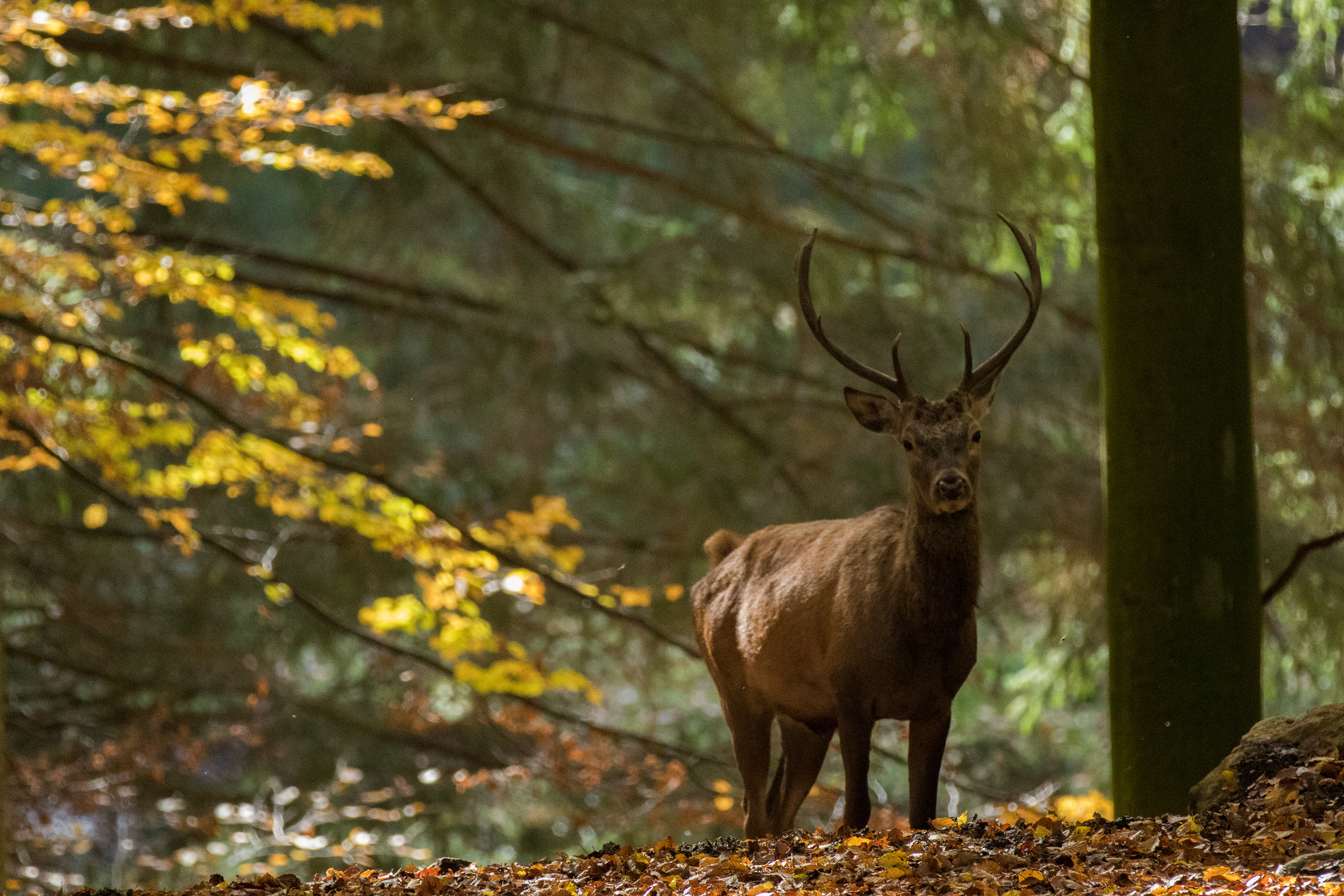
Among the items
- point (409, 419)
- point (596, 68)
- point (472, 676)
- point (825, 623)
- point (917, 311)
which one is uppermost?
point (596, 68)

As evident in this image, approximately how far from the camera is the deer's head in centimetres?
331

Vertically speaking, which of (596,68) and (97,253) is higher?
(596,68)

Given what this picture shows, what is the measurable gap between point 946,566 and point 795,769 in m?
1.10

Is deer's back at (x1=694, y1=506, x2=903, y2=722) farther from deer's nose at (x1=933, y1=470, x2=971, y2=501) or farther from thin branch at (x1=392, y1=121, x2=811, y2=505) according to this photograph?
thin branch at (x1=392, y1=121, x2=811, y2=505)

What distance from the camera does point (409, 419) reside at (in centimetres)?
1139

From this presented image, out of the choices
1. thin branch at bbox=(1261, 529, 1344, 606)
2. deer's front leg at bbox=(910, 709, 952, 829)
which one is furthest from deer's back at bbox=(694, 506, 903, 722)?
thin branch at bbox=(1261, 529, 1344, 606)

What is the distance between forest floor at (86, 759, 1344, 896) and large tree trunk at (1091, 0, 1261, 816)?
621 mm

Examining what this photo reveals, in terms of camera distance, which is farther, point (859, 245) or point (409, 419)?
point (409, 419)

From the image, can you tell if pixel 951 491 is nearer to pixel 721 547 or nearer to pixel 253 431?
pixel 721 547

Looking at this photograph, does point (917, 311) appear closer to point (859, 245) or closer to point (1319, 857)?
point (859, 245)

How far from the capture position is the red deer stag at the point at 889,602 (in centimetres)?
343

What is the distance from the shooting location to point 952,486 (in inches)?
128

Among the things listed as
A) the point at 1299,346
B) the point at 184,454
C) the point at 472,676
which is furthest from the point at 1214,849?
the point at 184,454

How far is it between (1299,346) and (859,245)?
124 inches
